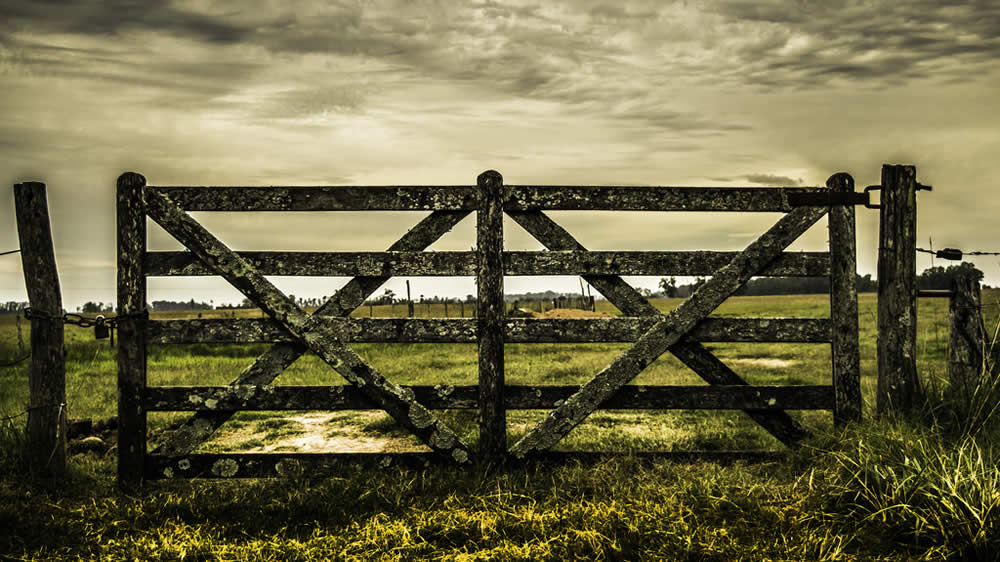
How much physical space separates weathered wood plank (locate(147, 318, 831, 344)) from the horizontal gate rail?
0.44m

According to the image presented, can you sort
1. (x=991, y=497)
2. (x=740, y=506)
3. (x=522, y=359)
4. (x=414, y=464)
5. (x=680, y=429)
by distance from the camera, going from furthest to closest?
(x=522, y=359)
(x=680, y=429)
(x=414, y=464)
(x=740, y=506)
(x=991, y=497)

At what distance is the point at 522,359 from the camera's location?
18438 mm

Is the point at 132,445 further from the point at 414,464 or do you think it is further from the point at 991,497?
the point at 991,497

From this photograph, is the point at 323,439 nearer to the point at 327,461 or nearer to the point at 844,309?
the point at 327,461

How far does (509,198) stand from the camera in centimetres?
598

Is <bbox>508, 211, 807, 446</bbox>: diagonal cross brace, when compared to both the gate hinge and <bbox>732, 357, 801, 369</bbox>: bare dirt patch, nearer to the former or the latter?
the gate hinge

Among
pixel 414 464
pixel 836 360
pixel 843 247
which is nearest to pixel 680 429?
pixel 836 360

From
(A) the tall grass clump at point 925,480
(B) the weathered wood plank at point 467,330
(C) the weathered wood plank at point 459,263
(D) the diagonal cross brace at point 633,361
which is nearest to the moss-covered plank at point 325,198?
(C) the weathered wood plank at point 459,263

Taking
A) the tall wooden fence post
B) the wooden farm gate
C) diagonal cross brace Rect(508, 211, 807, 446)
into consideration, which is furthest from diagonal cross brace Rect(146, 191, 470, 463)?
the tall wooden fence post

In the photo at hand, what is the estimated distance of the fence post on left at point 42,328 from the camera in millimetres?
6395

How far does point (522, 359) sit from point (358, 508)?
13380 mm

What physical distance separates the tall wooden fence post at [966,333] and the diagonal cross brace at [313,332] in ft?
16.6

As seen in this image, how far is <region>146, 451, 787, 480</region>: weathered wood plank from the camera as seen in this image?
5.99 metres

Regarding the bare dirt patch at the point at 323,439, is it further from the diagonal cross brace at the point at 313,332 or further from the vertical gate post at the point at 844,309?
the vertical gate post at the point at 844,309
